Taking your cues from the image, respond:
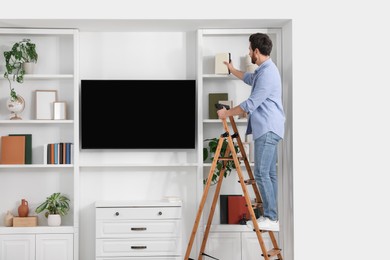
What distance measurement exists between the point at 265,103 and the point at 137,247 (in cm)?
170

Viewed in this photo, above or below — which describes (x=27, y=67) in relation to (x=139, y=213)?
above

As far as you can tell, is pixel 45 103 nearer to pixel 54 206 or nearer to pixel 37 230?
pixel 54 206

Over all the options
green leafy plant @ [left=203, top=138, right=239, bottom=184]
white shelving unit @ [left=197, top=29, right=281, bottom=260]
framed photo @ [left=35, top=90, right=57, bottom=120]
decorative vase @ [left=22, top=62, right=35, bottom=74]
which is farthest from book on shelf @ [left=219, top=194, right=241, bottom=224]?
decorative vase @ [left=22, top=62, right=35, bottom=74]

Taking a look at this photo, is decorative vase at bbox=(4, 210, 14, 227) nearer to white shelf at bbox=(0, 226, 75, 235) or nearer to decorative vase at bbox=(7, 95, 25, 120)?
white shelf at bbox=(0, 226, 75, 235)

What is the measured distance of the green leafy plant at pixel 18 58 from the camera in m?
5.27

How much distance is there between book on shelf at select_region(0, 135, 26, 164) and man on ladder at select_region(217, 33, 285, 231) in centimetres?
189

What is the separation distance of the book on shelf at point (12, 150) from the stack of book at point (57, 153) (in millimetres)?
210

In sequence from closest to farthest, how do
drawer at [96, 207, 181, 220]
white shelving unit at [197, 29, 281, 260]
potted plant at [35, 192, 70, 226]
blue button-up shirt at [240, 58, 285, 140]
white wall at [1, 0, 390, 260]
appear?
1. blue button-up shirt at [240, 58, 285, 140]
2. white wall at [1, 0, 390, 260]
3. drawer at [96, 207, 181, 220]
4. potted plant at [35, 192, 70, 226]
5. white shelving unit at [197, 29, 281, 260]

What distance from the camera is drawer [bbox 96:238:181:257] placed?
5.23 m

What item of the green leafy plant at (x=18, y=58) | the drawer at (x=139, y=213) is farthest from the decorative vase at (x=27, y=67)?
the drawer at (x=139, y=213)

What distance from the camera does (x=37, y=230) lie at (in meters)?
5.28
